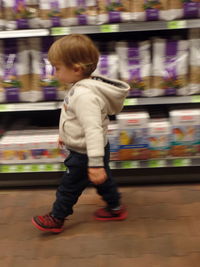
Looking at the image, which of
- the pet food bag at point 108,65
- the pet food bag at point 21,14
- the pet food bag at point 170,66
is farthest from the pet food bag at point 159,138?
the pet food bag at point 21,14

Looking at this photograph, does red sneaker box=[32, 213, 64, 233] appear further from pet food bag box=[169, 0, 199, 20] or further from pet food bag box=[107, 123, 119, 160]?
pet food bag box=[169, 0, 199, 20]

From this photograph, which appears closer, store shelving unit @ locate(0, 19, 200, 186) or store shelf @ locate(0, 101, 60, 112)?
store shelving unit @ locate(0, 19, 200, 186)

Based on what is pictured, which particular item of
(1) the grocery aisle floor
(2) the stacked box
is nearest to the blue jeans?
(1) the grocery aisle floor

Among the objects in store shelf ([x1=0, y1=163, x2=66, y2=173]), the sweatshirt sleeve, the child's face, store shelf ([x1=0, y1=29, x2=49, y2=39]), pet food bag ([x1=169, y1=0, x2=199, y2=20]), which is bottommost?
store shelf ([x1=0, y1=163, x2=66, y2=173])

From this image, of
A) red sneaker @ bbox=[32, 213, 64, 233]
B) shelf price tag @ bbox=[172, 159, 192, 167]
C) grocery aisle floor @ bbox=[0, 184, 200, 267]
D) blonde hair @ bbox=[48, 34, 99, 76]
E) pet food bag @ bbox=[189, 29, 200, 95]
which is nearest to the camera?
blonde hair @ bbox=[48, 34, 99, 76]

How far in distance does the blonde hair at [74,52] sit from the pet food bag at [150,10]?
583 mm

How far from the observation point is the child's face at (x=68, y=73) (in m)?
1.41

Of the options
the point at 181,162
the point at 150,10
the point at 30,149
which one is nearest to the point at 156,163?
the point at 181,162

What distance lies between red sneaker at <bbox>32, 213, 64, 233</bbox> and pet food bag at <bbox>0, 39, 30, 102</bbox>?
0.75 metres

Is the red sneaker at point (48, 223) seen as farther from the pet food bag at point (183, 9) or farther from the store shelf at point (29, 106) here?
the pet food bag at point (183, 9)

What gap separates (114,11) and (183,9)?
14.9 inches

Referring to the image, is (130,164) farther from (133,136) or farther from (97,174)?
(97,174)

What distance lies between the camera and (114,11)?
5.97ft

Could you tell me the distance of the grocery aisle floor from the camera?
1564mm
